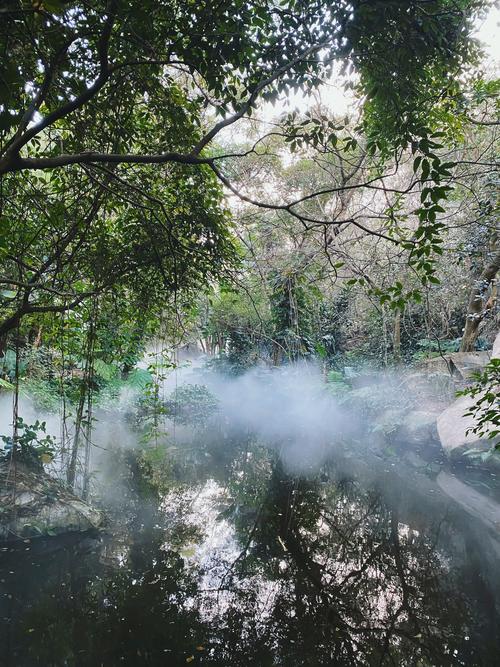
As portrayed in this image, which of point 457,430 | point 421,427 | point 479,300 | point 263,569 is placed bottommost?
point 263,569

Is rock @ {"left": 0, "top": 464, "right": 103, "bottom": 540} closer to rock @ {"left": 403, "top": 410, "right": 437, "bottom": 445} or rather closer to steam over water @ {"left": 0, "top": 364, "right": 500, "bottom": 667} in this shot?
steam over water @ {"left": 0, "top": 364, "right": 500, "bottom": 667}

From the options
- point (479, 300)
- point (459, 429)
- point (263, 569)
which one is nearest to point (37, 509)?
point (263, 569)

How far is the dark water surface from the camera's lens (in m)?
3.07

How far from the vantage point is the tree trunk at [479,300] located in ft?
24.4

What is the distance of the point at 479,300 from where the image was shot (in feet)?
27.7

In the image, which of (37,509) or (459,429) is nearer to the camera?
(37,509)

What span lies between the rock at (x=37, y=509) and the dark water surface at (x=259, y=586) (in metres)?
0.14

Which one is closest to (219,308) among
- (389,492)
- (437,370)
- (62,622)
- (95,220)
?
(437,370)

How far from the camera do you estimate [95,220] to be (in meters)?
3.77

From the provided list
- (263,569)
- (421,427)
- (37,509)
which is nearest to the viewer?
(263,569)

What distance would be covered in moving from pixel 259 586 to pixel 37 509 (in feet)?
8.14

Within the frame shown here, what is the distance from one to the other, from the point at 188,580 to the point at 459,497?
4195 mm

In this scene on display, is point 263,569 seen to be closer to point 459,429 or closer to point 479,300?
point 459,429

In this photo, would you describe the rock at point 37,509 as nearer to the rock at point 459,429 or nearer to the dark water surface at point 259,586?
the dark water surface at point 259,586
